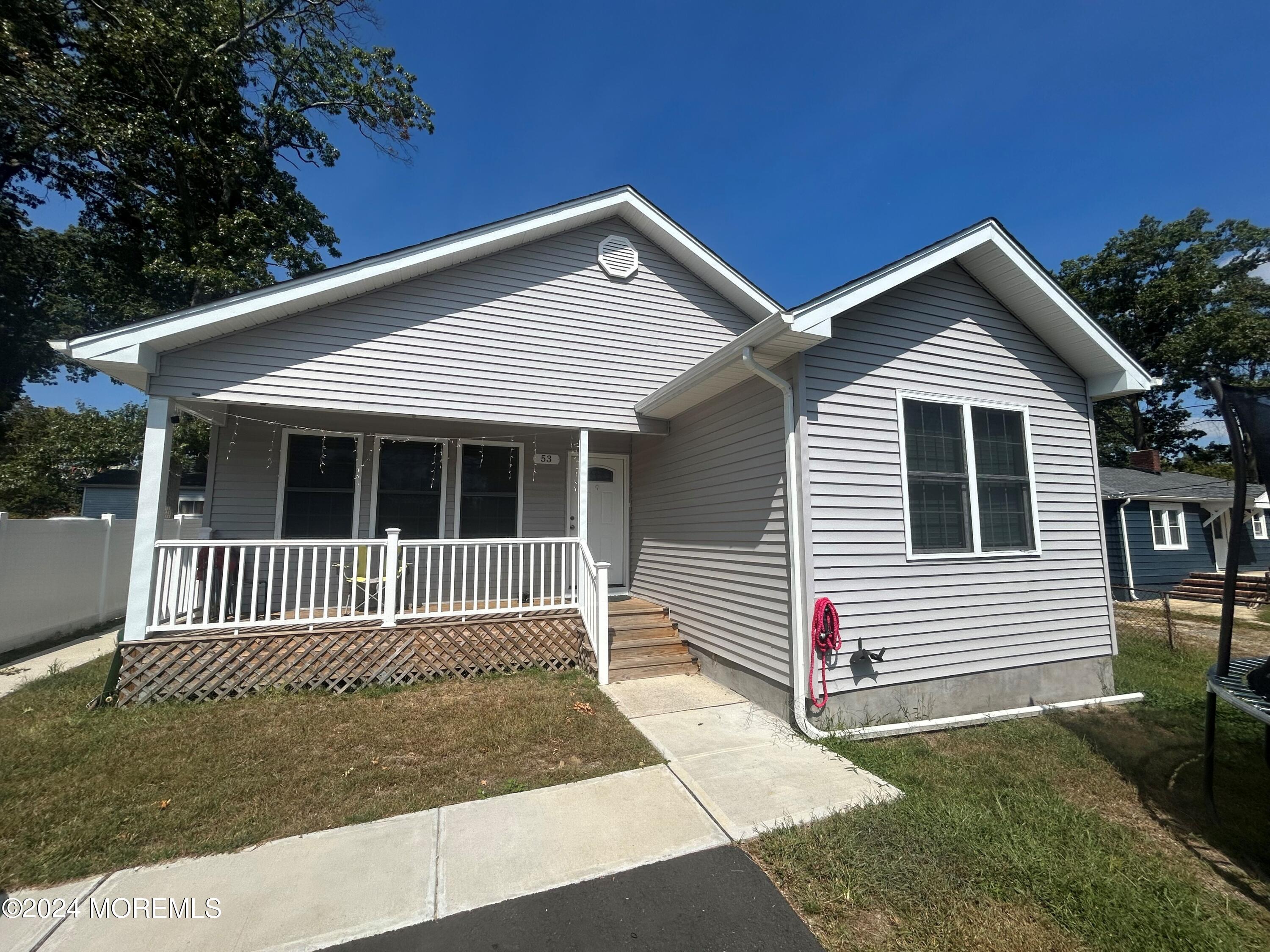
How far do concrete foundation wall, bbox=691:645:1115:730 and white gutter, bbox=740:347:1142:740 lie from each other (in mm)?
107

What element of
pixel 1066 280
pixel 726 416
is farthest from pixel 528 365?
pixel 1066 280

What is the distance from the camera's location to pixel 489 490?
7.96 m

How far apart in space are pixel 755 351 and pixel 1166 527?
18.1 metres

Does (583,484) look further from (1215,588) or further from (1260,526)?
(1260,526)

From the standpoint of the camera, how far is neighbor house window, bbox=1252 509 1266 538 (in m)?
17.2

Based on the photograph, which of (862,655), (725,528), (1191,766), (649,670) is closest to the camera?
(1191,766)

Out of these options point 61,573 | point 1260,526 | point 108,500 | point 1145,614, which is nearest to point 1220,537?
point 1260,526

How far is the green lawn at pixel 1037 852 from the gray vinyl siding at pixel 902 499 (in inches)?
39.9

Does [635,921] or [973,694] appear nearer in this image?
[635,921]

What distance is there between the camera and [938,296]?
5695 millimetres

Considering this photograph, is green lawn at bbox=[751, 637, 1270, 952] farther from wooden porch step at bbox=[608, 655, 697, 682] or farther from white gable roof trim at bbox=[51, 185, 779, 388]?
white gable roof trim at bbox=[51, 185, 779, 388]

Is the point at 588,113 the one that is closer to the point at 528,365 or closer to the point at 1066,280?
the point at 528,365

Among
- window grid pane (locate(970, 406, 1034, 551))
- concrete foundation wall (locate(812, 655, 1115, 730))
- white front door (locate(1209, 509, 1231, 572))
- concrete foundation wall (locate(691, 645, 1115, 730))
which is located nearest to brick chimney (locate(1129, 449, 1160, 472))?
white front door (locate(1209, 509, 1231, 572))

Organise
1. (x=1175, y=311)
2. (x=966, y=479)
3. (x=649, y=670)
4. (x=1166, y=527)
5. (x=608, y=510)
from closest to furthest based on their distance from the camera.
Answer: (x=966, y=479)
(x=649, y=670)
(x=608, y=510)
(x=1166, y=527)
(x=1175, y=311)
